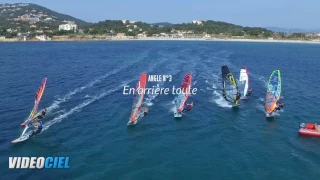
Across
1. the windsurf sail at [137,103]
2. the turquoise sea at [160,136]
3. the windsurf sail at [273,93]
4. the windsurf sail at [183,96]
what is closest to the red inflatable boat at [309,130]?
the turquoise sea at [160,136]

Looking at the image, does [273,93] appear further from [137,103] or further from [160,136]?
[137,103]

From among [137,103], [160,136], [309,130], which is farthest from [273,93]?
[137,103]

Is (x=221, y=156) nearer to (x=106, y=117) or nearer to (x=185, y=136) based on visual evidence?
(x=185, y=136)

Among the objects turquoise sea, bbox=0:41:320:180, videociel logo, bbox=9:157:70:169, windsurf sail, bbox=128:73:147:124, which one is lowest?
videociel logo, bbox=9:157:70:169

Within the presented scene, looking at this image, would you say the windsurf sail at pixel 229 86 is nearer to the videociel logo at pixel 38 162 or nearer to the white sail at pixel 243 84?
the white sail at pixel 243 84

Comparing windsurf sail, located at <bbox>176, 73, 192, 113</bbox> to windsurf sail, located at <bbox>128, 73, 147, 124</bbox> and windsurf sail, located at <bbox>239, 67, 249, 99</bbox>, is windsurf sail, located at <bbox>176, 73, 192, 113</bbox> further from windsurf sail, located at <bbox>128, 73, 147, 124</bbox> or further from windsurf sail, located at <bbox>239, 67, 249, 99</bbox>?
windsurf sail, located at <bbox>239, 67, 249, 99</bbox>

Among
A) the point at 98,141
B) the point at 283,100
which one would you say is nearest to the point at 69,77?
the point at 98,141

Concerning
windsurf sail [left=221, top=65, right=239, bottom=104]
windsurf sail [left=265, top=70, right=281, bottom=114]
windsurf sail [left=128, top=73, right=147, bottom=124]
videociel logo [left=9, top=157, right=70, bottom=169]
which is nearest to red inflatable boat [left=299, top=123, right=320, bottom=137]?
windsurf sail [left=265, top=70, right=281, bottom=114]
